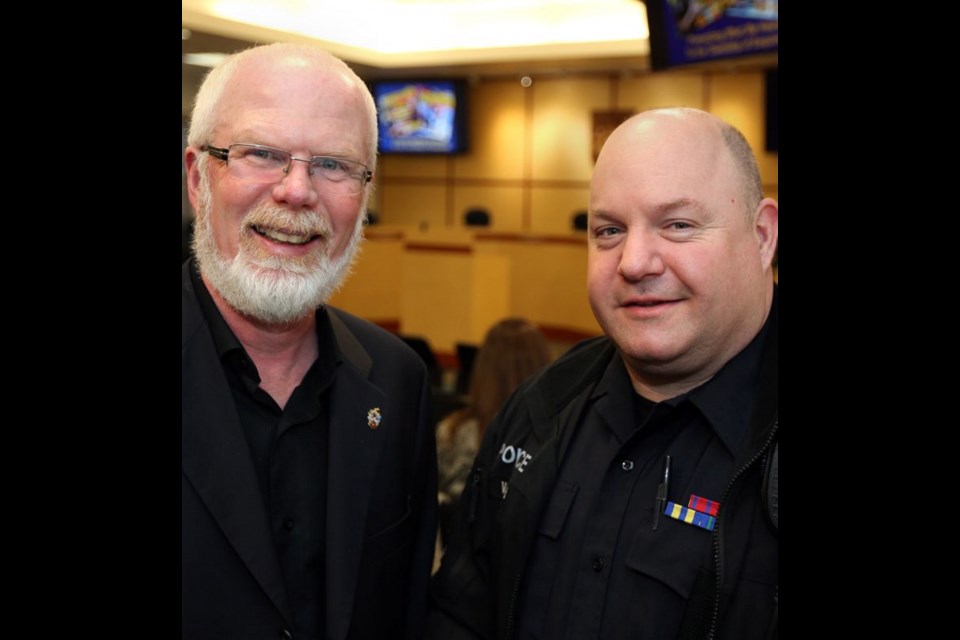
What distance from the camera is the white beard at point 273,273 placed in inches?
62.1

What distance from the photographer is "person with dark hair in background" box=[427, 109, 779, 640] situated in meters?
1.35

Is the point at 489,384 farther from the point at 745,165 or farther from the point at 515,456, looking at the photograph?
the point at 745,165

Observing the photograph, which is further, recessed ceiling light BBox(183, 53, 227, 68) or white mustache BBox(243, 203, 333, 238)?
recessed ceiling light BBox(183, 53, 227, 68)

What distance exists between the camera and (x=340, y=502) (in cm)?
159

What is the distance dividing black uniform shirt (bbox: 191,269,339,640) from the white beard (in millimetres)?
72

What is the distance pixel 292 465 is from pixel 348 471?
4.2 inches

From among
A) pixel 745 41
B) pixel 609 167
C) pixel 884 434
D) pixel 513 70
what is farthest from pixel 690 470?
pixel 513 70

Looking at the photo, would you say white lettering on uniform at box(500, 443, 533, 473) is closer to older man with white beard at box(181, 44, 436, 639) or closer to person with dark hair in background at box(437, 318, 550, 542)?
older man with white beard at box(181, 44, 436, 639)

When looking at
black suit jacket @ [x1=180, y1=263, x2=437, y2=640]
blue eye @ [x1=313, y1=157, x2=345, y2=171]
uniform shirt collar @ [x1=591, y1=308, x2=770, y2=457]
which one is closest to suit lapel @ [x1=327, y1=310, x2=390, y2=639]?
black suit jacket @ [x1=180, y1=263, x2=437, y2=640]

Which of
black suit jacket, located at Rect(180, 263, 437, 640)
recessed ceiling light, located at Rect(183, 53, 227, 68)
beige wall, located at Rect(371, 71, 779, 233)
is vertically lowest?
black suit jacket, located at Rect(180, 263, 437, 640)

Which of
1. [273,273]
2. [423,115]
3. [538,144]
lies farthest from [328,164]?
[423,115]

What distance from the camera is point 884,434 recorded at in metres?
0.57
